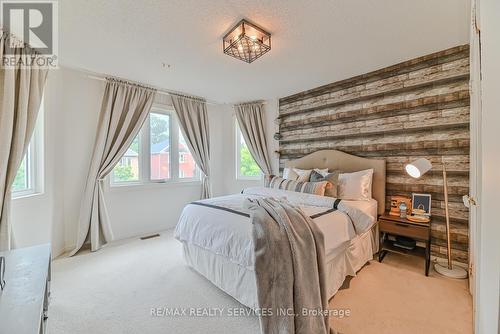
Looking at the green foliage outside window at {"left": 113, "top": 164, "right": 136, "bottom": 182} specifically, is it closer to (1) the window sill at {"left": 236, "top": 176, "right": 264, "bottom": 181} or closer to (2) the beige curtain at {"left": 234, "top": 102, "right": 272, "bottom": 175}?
(1) the window sill at {"left": 236, "top": 176, "right": 264, "bottom": 181}

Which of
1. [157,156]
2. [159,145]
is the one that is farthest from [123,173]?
[159,145]

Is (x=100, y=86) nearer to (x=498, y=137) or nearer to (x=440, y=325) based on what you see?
(x=498, y=137)

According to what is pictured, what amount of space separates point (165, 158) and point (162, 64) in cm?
169

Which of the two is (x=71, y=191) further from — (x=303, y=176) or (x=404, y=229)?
(x=404, y=229)

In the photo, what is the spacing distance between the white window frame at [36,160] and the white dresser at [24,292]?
5.04ft

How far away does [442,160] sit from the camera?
2404mm

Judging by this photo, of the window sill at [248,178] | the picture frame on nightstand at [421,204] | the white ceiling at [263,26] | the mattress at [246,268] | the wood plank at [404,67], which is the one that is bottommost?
the mattress at [246,268]

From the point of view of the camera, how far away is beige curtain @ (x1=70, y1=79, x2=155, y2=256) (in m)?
2.91

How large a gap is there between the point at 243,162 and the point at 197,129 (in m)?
1.19

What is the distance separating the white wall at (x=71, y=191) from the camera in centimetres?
245

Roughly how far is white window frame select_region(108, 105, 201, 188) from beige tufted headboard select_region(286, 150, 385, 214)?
6.83ft

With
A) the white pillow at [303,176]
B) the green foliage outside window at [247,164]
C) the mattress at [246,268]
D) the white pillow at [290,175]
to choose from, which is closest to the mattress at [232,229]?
the mattress at [246,268]

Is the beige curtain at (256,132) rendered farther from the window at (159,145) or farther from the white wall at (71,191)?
the white wall at (71,191)

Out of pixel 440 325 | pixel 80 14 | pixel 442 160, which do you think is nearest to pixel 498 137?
pixel 440 325
